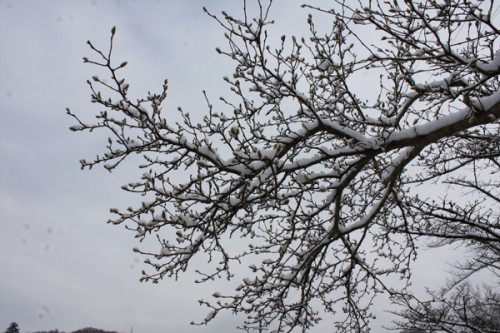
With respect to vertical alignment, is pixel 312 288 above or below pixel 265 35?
below

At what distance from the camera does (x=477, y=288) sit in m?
12.8

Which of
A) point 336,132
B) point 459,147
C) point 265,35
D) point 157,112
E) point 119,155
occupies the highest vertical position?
point 459,147

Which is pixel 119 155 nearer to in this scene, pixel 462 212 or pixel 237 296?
pixel 237 296

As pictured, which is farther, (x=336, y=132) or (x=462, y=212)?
(x=462, y=212)

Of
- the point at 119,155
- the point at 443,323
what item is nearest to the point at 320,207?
the point at 119,155

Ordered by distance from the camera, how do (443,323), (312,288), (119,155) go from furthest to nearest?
(443,323)
(312,288)
(119,155)

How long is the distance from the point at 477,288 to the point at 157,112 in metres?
14.7

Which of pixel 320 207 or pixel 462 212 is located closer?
pixel 320 207

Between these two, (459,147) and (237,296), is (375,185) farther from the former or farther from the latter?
(237,296)

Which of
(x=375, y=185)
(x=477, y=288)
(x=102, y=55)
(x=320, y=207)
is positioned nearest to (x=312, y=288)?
(x=320, y=207)

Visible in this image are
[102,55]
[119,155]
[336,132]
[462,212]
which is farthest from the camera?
[462,212]

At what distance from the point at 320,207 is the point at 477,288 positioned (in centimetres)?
1196

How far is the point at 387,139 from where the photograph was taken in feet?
12.2

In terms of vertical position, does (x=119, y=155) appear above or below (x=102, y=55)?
below
